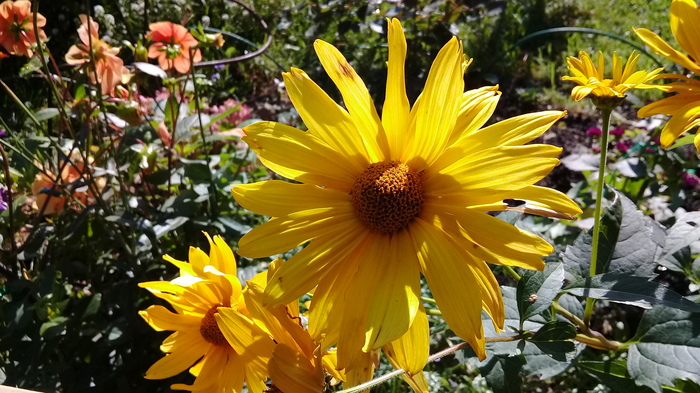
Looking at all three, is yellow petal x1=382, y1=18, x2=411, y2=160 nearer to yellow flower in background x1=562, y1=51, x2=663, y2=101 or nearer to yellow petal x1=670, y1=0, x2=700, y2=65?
yellow flower in background x1=562, y1=51, x2=663, y2=101

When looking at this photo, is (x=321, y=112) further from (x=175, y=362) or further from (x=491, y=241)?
(x=175, y=362)

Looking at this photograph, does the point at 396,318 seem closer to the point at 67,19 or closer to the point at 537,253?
the point at 537,253

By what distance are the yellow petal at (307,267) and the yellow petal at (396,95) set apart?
5.1 inches

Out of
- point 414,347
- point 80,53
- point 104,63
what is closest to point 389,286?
point 414,347

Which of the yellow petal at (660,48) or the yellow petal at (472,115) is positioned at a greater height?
the yellow petal at (660,48)

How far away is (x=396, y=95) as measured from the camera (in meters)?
0.69

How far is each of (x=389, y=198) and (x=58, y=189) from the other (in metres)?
1.11

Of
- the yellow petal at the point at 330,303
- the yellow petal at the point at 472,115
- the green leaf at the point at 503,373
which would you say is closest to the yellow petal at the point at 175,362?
the yellow petal at the point at 330,303

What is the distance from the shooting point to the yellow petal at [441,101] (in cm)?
65

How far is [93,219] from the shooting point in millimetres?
1626

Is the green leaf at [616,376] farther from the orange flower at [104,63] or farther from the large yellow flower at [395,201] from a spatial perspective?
the orange flower at [104,63]

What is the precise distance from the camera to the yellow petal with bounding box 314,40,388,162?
0.69 meters

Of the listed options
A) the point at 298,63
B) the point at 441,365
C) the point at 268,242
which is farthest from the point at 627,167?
the point at 298,63

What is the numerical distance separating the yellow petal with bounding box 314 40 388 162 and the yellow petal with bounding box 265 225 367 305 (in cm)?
12
